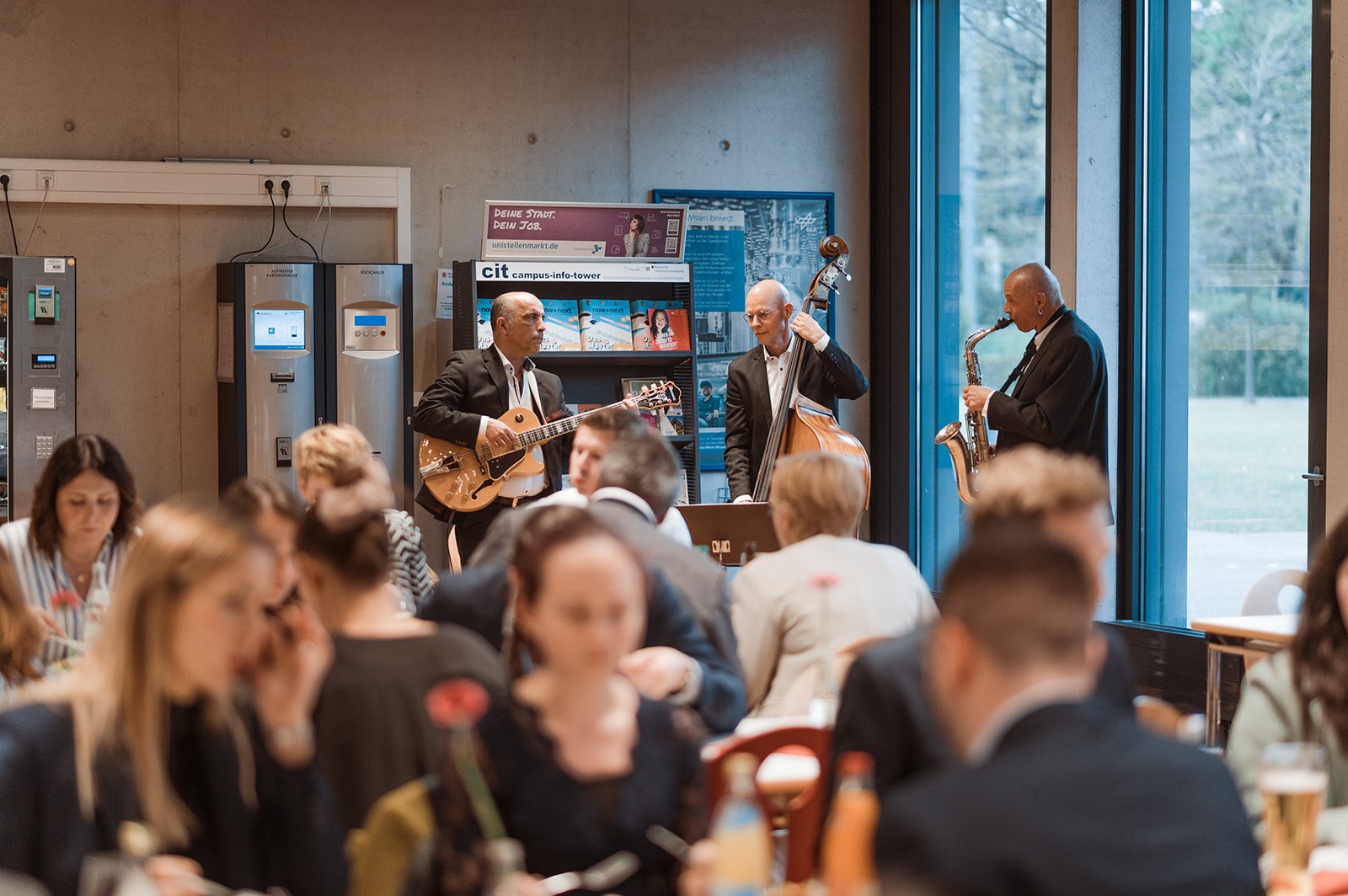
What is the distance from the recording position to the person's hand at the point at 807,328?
6.40 m

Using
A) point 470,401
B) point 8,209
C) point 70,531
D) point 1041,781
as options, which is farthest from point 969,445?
point 1041,781

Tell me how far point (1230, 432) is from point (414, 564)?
361 cm

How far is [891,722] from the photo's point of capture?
2.24 meters

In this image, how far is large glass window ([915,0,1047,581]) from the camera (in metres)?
7.52

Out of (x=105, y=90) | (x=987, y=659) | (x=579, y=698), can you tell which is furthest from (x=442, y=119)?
(x=987, y=659)

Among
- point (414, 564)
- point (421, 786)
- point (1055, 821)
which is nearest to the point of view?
point (1055, 821)

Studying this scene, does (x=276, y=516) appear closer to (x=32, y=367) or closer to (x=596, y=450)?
(x=596, y=450)

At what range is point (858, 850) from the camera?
1.70m

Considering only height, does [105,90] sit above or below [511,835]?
above

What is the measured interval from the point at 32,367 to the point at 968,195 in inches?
195

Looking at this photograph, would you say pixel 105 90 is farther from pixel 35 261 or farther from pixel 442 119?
pixel 442 119

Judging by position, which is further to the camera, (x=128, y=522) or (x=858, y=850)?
(x=128, y=522)

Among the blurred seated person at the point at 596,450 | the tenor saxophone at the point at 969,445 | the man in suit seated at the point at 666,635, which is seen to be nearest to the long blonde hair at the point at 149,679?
the man in suit seated at the point at 666,635

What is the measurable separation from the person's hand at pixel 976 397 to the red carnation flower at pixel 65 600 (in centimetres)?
383
